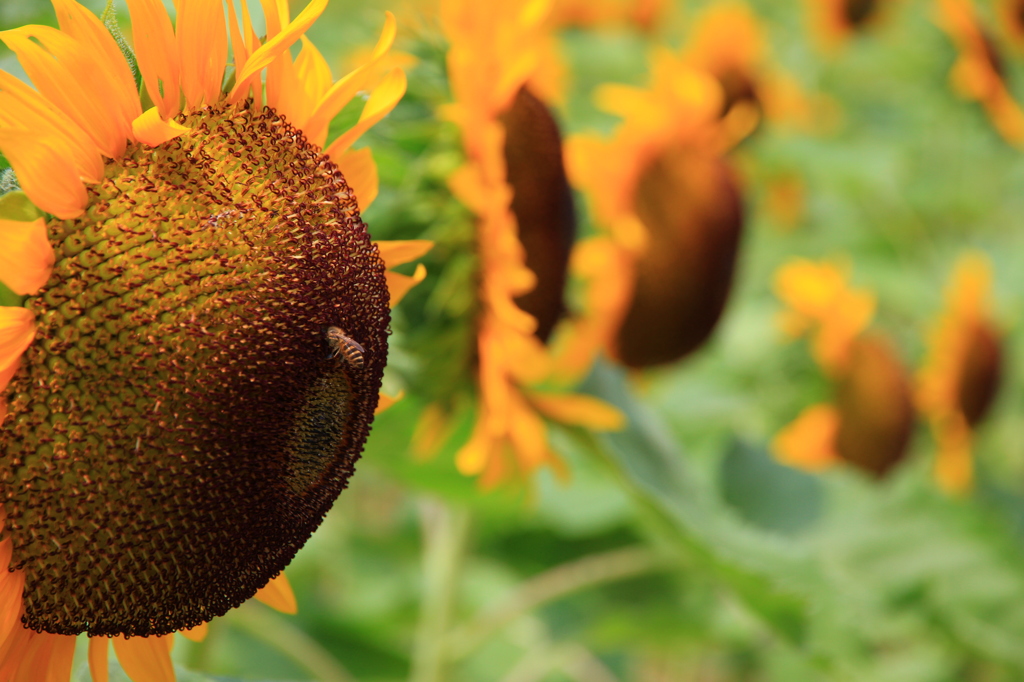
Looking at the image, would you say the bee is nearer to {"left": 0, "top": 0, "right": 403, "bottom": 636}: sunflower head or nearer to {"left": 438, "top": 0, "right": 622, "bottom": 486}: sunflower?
{"left": 0, "top": 0, "right": 403, "bottom": 636}: sunflower head

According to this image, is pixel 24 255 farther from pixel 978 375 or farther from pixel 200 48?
pixel 978 375

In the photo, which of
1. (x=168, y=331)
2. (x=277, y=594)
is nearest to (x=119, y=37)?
(x=168, y=331)

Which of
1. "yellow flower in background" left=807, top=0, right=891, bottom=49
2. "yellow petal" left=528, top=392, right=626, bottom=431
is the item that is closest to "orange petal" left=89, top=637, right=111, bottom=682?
"yellow petal" left=528, top=392, right=626, bottom=431

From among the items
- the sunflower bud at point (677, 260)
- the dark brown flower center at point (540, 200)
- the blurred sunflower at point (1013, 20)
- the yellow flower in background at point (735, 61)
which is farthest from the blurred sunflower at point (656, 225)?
the blurred sunflower at point (1013, 20)

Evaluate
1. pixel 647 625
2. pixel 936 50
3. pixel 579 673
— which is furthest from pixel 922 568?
pixel 936 50

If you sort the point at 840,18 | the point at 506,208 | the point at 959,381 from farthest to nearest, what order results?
the point at 840,18, the point at 959,381, the point at 506,208

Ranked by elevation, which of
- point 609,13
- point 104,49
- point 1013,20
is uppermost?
point 1013,20
